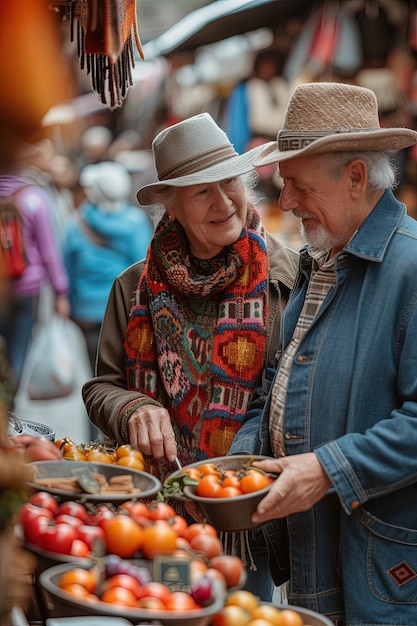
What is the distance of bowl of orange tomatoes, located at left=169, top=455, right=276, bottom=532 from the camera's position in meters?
2.17

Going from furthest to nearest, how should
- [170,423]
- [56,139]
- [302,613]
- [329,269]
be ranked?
[56,139] < [170,423] < [329,269] < [302,613]

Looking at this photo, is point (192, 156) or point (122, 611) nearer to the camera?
point (122, 611)

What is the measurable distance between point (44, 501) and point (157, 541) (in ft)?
0.91

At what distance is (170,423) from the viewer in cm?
290

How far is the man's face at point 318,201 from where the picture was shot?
245 cm

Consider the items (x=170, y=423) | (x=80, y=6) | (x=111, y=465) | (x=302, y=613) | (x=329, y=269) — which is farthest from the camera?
(x=170, y=423)

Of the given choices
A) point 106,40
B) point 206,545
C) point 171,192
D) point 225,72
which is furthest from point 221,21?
point 206,545

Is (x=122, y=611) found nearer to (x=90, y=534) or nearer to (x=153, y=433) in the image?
(x=90, y=534)

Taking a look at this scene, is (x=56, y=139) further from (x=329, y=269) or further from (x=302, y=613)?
(x=302, y=613)

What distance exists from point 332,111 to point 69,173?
633 centimetres

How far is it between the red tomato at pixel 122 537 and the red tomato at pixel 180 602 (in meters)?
0.15

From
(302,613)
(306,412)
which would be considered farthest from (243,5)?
(302,613)

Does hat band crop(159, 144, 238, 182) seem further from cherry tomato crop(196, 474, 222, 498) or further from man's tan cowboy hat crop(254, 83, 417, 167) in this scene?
cherry tomato crop(196, 474, 222, 498)

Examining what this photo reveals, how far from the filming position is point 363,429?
237 centimetres
